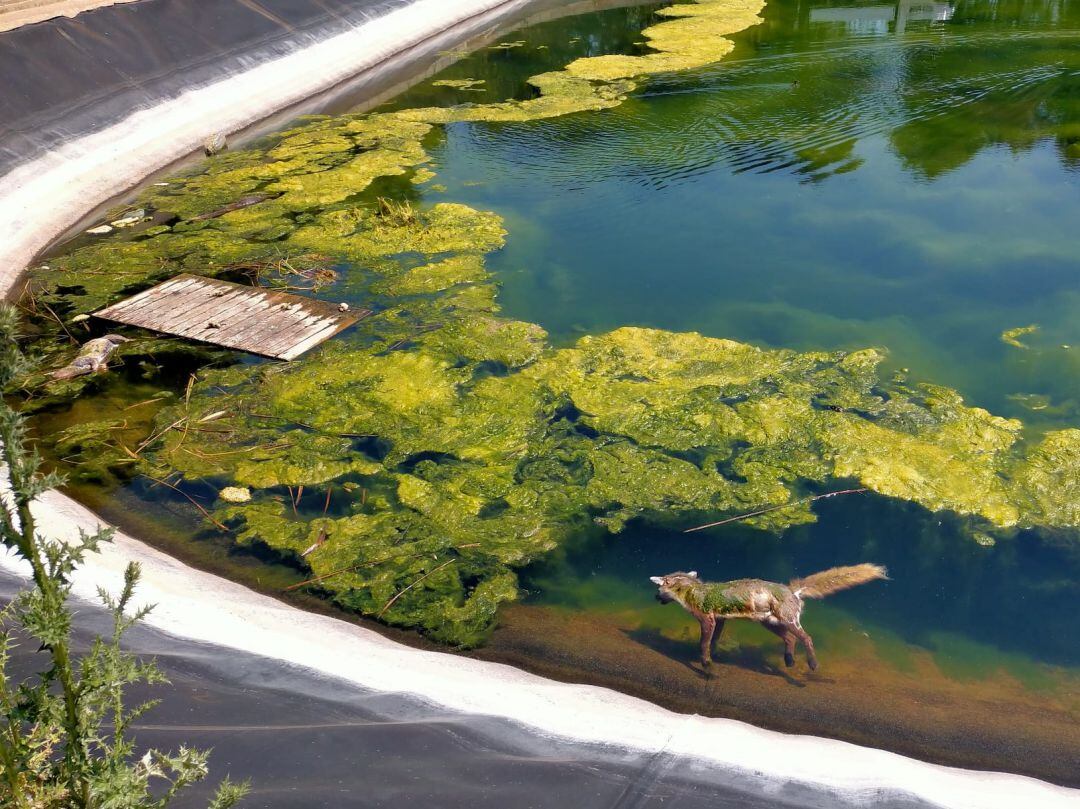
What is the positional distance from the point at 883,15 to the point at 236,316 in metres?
12.6

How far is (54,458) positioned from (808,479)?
16.3 feet

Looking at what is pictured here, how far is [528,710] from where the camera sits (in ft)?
13.1

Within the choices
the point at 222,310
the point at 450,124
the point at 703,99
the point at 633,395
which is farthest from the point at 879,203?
the point at 222,310

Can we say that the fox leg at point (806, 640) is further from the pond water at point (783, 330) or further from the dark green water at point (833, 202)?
the dark green water at point (833, 202)

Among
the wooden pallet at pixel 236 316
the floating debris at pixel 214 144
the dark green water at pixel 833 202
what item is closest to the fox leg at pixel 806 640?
the dark green water at pixel 833 202

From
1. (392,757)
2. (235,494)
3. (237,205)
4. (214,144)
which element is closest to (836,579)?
(392,757)

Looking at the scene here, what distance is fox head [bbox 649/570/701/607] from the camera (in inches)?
183

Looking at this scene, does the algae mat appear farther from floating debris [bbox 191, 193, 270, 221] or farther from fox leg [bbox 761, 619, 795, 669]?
floating debris [bbox 191, 193, 270, 221]

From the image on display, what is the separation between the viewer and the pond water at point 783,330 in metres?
4.52

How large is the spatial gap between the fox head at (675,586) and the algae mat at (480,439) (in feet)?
1.91

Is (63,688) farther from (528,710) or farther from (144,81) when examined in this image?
(144,81)

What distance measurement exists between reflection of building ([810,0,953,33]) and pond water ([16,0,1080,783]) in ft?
1.28

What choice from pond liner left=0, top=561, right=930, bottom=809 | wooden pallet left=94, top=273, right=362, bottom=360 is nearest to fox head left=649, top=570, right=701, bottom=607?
pond liner left=0, top=561, right=930, bottom=809

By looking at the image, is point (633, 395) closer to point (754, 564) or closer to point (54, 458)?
point (754, 564)
